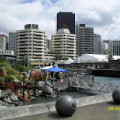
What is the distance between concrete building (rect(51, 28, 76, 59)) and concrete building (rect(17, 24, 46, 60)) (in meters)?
19.3

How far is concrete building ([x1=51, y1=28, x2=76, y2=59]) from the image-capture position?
508ft

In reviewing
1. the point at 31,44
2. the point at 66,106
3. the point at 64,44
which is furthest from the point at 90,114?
the point at 64,44

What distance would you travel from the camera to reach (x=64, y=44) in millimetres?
155375

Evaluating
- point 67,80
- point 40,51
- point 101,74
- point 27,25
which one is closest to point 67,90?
point 67,80

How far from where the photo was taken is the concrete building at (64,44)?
15475 cm

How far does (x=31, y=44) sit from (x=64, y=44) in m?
31.5

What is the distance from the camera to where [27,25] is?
155 meters

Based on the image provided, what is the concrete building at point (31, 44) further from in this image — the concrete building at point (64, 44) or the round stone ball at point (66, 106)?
the round stone ball at point (66, 106)

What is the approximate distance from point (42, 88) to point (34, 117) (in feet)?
56.5

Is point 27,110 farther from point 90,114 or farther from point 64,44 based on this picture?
point 64,44

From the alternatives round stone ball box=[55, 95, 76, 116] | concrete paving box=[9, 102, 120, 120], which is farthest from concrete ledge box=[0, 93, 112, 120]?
round stone ball box=[55, 95, 76, 116]

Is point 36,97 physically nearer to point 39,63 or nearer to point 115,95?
point 115,95

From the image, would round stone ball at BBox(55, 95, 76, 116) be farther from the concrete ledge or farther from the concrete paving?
the concrete ledge

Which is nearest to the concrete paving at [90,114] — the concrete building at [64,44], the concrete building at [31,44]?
the concrete building at [31,44]
